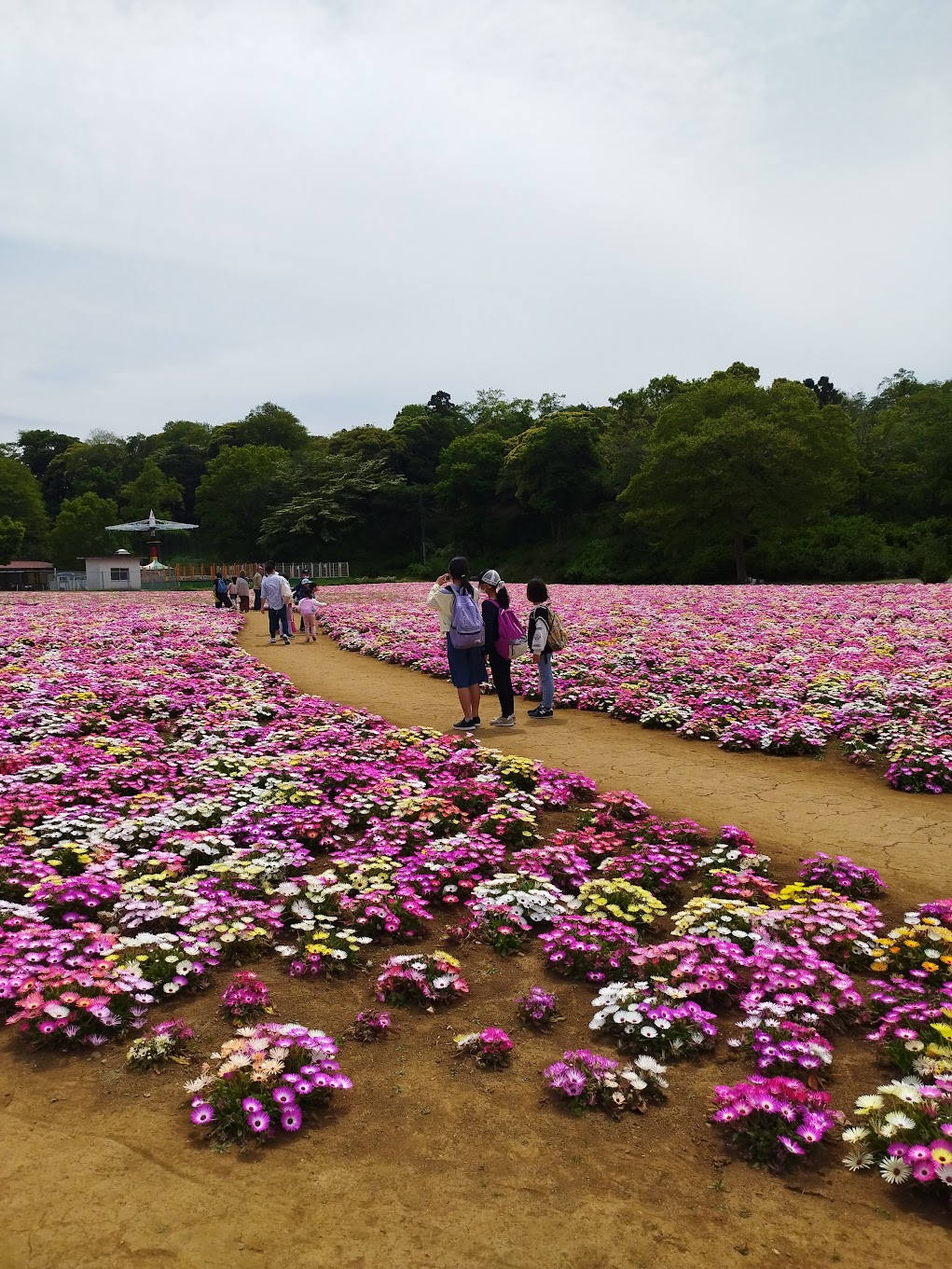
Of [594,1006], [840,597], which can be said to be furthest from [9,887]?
[840,597]

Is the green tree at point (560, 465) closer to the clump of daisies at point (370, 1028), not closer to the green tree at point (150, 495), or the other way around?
the green tree at point (150, 495)

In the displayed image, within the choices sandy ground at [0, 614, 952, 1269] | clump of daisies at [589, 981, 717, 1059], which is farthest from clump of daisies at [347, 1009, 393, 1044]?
clump of daisies at [589, 981, 717, 1059]

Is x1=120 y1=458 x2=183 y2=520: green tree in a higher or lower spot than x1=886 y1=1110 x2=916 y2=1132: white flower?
higher

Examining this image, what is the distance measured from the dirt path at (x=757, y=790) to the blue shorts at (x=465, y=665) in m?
0.73

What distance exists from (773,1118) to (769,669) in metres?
10.7

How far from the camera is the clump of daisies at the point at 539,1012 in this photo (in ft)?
14.4

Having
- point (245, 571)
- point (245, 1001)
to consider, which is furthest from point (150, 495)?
point (245, 1001)

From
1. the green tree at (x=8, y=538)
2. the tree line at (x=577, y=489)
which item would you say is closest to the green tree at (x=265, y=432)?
the tree line at (x=577, y=489)

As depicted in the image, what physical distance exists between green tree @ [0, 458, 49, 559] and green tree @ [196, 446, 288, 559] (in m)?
17.0

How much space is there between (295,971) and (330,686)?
33.4 ft

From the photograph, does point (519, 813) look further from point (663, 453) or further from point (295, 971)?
point (663, 453)

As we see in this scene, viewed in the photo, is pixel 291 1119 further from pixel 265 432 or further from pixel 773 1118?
pixel 265 432

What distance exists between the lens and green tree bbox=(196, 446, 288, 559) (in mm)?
76625

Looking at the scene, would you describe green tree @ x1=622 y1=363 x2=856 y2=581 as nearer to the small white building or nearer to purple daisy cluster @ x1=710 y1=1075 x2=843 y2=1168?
the small white building
